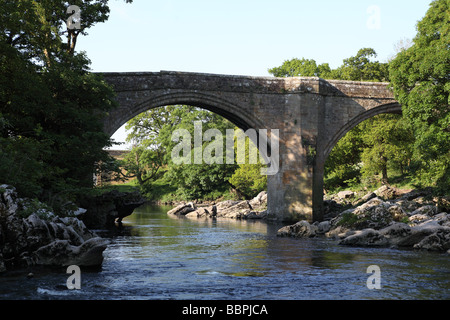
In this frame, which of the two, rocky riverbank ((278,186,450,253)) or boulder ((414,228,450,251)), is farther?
rocky riverbank ((278,186,450,253))

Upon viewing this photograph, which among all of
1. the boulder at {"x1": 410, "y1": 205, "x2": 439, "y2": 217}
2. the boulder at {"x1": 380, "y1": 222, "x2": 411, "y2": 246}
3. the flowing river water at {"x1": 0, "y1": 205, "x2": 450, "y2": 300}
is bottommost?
the flowing river water at {"x1": 0, "y1": 205, "x2": 450, "y2": 300}

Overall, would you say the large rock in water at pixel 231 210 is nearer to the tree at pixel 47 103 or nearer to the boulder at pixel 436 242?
the tree at pixel 47 103

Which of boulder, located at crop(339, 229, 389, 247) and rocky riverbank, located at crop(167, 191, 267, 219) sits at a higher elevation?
boulder, located at crop(339, 229, 389, 247)

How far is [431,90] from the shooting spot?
1959 centimetres

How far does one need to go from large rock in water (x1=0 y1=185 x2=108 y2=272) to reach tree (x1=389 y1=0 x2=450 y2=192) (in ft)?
48.2

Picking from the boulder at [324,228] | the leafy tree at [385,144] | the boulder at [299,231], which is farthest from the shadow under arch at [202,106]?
the leafy tree at [385,144]

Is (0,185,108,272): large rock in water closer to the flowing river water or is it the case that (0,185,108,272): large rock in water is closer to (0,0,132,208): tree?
the flowing river water

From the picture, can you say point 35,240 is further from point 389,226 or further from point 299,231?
point 389,226

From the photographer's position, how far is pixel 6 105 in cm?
1587

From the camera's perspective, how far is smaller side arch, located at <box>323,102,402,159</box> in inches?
1015

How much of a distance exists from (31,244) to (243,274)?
475 cm

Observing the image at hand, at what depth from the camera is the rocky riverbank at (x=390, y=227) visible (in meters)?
14.5

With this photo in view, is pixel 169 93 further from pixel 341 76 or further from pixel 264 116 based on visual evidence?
pixel 341 76

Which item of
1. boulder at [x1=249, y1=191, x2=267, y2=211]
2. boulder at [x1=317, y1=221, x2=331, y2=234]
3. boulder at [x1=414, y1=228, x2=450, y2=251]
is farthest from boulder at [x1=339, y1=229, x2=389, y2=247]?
boulder at [x1=249, y1=191, x2=267, y2=211]
